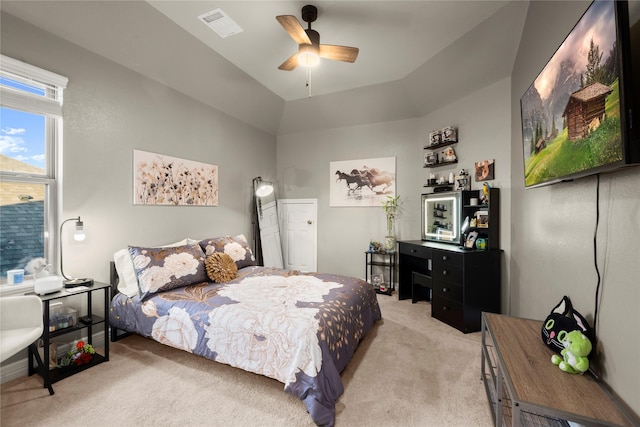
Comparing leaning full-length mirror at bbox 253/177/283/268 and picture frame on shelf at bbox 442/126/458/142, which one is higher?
picture frame on shelf at bbox 442/126/458/142

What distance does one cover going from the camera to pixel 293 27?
2.16 m

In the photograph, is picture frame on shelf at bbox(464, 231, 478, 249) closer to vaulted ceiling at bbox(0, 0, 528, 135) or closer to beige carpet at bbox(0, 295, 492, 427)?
beige carpet at bbox(0, 295, 492, 427)

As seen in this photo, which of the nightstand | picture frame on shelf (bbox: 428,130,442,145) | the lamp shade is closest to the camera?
the nightstand

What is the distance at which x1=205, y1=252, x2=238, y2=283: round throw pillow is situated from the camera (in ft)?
9.50

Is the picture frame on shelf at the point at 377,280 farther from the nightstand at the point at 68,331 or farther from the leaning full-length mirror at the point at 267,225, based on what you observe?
the nightstand at the point at 68,331

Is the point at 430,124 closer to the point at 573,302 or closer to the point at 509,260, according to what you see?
the point at 509,260

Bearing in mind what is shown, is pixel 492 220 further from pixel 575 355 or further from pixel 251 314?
pixel 251 314

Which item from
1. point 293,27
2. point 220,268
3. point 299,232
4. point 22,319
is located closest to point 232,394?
point 220,268

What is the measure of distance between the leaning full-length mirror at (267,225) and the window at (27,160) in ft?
8.12

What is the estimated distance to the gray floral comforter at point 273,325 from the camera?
172 cm

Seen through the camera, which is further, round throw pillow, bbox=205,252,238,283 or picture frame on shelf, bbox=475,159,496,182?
picture frame on shelf, bbox=475,159,496,182

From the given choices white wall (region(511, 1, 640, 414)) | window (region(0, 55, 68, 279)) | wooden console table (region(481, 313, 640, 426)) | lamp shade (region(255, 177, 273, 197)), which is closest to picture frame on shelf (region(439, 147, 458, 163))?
white wall (region(511, 1, 640, 414))

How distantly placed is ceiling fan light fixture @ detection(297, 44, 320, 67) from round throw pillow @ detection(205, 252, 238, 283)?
221cm

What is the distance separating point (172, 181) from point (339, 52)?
2.43 metres
